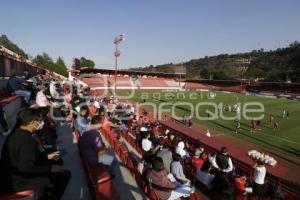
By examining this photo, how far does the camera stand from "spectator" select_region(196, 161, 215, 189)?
309 inches

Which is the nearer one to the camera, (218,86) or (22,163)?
Result: (22,163)

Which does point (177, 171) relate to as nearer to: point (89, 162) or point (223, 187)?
point (223, 187)

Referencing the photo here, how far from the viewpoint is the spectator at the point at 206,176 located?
7851 millimetres

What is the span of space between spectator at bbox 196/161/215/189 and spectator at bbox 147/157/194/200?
144cm

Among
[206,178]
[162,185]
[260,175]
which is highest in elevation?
[162,185]

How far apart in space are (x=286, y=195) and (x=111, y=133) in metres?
6.49

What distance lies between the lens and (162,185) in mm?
6230

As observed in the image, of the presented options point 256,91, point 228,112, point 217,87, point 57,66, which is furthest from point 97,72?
point 228,112

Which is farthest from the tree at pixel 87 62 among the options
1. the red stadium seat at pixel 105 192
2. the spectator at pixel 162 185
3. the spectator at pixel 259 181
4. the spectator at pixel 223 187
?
the red stadium seat at pixel 105 192

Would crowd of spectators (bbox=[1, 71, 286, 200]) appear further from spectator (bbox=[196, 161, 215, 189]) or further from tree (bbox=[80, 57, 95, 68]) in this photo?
tree (bbox=[80, 57, 95, 68])

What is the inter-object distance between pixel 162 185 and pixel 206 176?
6.97 feet

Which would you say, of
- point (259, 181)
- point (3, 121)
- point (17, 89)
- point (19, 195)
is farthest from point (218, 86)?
point (19, 195)

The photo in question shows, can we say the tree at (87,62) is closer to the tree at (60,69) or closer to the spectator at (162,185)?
the tree at (60,69)

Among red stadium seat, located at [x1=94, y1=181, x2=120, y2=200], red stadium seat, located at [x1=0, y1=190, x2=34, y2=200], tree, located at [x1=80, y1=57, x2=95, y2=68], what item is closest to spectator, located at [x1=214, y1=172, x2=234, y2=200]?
red stadium seat, located at [x1=94, y1=181, x2=120, y2=200]
